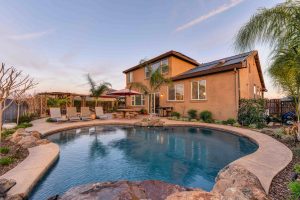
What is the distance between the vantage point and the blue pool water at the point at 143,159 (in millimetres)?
4277

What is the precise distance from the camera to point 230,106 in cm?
1255

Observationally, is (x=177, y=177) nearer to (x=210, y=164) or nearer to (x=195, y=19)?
(x=210, y=164)

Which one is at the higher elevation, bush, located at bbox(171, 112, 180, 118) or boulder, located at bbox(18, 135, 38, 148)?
bush, located at bbox(171, 112, 180, 118)

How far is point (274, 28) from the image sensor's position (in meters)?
4.11

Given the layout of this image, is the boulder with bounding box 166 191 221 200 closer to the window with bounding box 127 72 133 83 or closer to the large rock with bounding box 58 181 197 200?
the large rock with bounding box 58 181 197 200

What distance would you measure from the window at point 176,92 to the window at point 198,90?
4.57 feet

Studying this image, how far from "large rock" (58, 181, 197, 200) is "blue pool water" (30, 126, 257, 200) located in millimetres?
1079

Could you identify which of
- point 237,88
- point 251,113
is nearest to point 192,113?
point 237,88

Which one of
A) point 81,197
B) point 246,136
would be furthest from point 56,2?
point 246,136

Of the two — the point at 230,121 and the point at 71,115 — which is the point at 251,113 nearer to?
the point at 230,121

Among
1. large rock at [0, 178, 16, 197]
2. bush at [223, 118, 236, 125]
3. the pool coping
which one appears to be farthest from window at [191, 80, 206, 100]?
large rock at [0, 178, 16, 197]

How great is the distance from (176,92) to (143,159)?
1231 centimetres

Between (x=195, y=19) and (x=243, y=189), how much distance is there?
15.0 m

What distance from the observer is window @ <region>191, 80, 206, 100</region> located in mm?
14594
